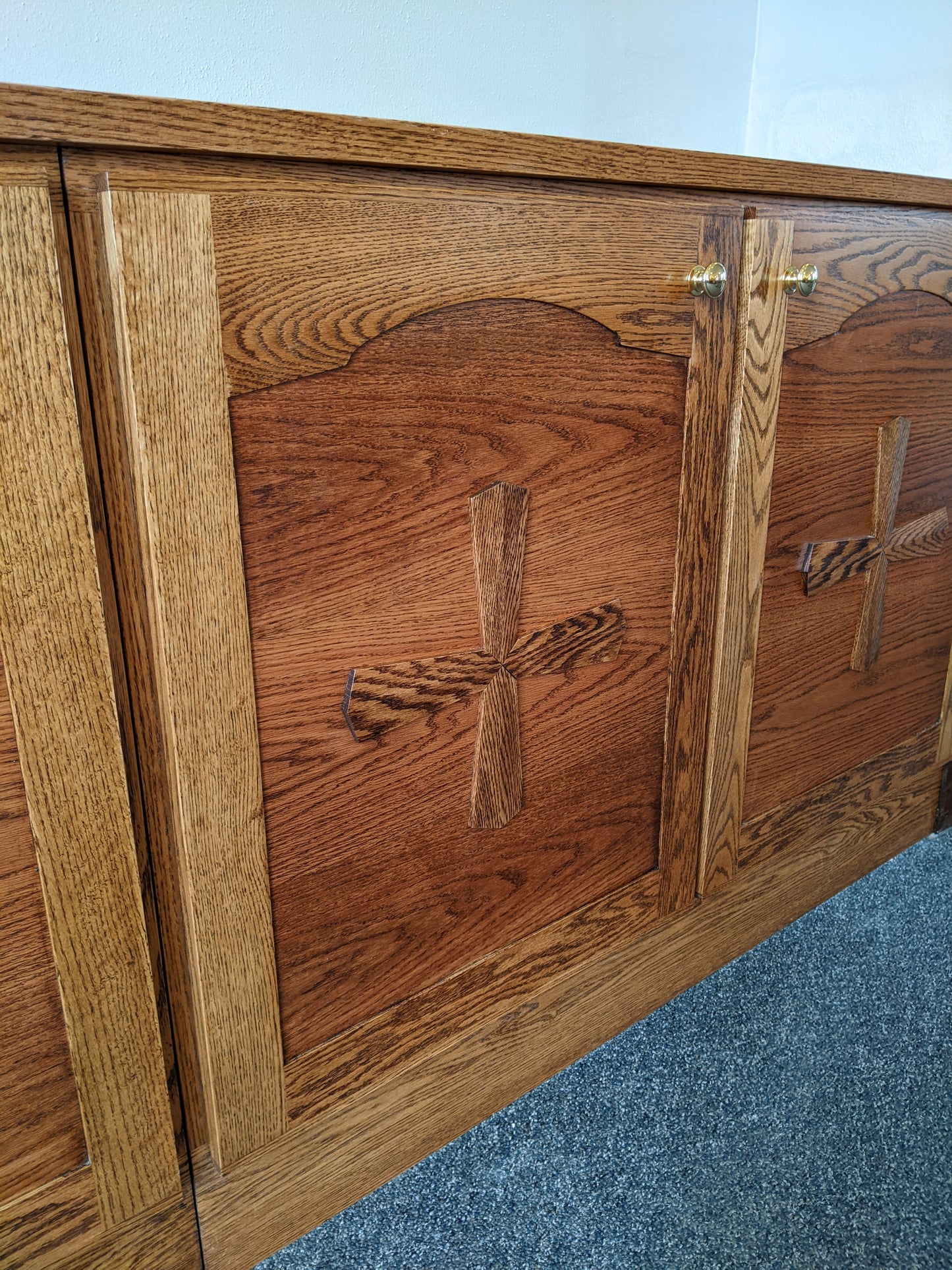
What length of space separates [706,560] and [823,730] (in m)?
0.37

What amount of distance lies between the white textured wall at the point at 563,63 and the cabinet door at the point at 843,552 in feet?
2.08

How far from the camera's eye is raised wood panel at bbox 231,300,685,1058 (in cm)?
68

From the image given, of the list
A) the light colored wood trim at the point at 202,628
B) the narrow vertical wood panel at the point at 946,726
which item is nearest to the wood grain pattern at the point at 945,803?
the narrow vertical wood panel at the point at 946,726

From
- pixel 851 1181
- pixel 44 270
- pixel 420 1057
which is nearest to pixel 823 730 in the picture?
pixel 851 1181

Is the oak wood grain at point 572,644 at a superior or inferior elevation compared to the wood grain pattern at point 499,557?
inferior

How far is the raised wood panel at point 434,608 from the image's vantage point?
684 mm

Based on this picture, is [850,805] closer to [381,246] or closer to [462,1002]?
[462,1002]

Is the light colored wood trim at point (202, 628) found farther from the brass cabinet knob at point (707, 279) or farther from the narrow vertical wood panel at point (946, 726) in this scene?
the narrow vertical wood panel at point (946, 726)

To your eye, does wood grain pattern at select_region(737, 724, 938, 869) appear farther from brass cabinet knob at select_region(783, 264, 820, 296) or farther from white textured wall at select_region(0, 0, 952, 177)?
white textured wall at select_region(0, 0, 952, 177)

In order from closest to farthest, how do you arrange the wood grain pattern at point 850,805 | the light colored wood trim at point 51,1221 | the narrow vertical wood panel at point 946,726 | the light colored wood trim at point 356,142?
the light colored wood trim at point 356,142 → the light colored wood trim at point 51,1221 → the wood grain pattern at point 850,805 → the narrow vertical wood panel at point 946,726

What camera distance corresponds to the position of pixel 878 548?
45.2 inches

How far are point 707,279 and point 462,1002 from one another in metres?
A: 0.72

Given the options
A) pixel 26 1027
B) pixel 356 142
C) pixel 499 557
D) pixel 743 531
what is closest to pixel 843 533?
pixel 743 531

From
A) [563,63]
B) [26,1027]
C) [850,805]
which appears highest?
[563,63]
